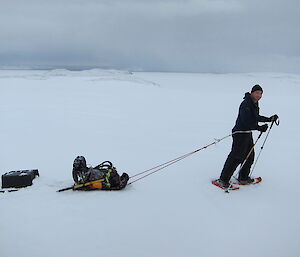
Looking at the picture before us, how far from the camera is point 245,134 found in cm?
464

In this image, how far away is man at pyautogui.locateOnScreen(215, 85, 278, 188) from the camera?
14.7ft

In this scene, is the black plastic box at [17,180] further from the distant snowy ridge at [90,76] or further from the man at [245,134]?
the distant snowy ridge at [90,76]

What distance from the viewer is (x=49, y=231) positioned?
3451 millimetres

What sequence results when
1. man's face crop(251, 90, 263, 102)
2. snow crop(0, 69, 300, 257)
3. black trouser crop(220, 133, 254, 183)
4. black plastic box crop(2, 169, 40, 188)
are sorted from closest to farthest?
snow crop(0, 69, 300, 257)
man's face crop(251, 90, 263, 102)
black plastic box crop(2, 169, 40, 188)
black trouser crop(220, 133, 254, 183)

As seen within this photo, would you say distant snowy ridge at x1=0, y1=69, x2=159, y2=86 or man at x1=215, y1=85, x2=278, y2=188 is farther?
distant snowy ridge at x1=0, y1=69, x2=159, y2=86

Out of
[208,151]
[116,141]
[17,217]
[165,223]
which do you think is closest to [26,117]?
[116,141]

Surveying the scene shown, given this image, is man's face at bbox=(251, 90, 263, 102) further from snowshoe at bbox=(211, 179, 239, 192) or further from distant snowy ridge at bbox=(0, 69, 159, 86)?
distant snowy ridge at bbox=(0, 69, 159, 86)

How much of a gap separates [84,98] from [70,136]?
8.32 m

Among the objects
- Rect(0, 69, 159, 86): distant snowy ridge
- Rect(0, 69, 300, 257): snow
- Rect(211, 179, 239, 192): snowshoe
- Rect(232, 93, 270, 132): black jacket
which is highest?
Rect(0, 69, 159, 86): distant snowy ridge

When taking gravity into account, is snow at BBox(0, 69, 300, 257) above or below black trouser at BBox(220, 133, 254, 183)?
below

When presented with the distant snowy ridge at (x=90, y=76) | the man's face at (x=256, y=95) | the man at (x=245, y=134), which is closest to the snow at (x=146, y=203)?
the man at (x=245, y=134)

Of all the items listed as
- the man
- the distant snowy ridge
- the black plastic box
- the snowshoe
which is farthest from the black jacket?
the distant snowy ridge

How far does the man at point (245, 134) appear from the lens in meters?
4.47

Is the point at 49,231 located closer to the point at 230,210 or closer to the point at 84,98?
the point at 230,210
